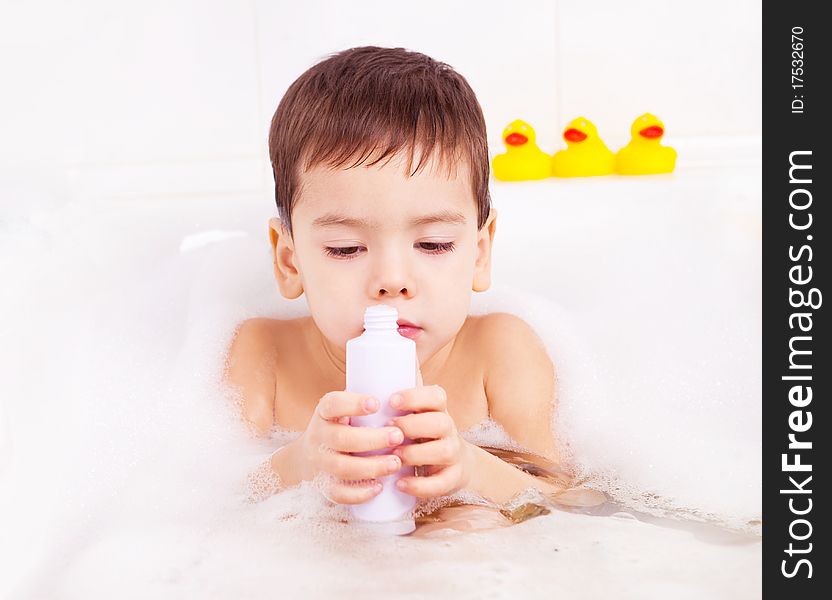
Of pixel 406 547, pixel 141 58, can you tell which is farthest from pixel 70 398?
pixel 141 58

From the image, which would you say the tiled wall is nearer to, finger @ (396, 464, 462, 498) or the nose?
the nose

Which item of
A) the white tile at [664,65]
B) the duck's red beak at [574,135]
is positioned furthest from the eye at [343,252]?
the white tile at [664,65]

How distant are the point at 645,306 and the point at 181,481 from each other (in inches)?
28.9

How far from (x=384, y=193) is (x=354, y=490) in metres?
0.31

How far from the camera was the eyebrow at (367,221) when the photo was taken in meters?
0.98

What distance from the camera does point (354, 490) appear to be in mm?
849

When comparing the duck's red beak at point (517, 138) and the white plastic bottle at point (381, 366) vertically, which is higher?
the duck's red beak at point (517, 138)

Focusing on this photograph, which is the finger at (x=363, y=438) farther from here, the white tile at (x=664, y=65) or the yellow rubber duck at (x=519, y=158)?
the white tile at (x=664, y=65)

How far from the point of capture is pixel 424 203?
100 centimetres

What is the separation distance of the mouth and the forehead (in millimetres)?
109

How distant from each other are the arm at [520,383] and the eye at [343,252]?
0.32 metres

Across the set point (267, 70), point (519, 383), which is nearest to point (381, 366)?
point (519, 383)

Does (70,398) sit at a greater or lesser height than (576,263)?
lesser
